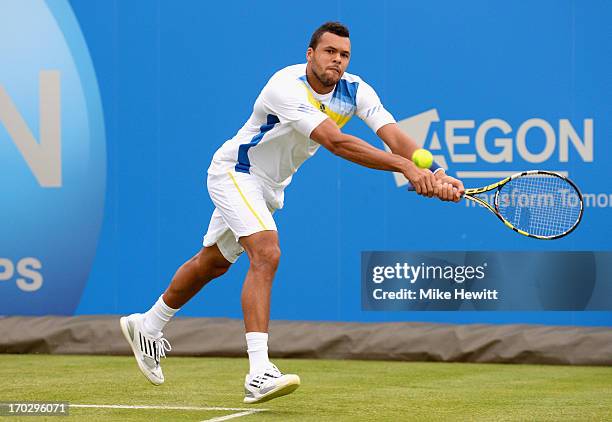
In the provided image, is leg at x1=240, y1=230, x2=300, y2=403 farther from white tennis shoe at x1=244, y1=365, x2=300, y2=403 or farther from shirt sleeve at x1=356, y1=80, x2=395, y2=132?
shirt sleeve at x1=356, y1=80, x2=395, y2=132

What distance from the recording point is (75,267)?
27.5ft

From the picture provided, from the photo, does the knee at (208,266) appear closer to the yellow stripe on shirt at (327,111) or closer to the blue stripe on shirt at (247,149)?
the blue stripe on shirt at (247,149)

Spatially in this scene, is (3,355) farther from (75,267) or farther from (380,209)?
(380,209)

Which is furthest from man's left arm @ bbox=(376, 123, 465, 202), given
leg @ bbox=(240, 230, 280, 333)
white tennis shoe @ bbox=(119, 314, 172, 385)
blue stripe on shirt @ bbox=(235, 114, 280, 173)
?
white tennis shoe @ bbox=(119, 314, 172, 385)

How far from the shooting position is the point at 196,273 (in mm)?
5941

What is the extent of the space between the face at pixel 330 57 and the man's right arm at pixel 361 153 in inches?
10.9

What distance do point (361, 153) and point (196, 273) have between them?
1198 mm

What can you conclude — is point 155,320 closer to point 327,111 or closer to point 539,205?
point 327,111

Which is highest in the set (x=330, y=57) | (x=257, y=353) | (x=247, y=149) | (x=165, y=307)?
(x=330, y=57)

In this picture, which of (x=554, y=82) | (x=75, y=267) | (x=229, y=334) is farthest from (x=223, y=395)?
(x=554, y=82)

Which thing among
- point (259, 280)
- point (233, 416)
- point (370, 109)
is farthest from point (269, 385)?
point (370, 109)

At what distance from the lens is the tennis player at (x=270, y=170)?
17.0ft

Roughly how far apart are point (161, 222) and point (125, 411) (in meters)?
3.20

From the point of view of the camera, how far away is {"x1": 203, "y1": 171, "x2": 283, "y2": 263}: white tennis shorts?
548 cm
